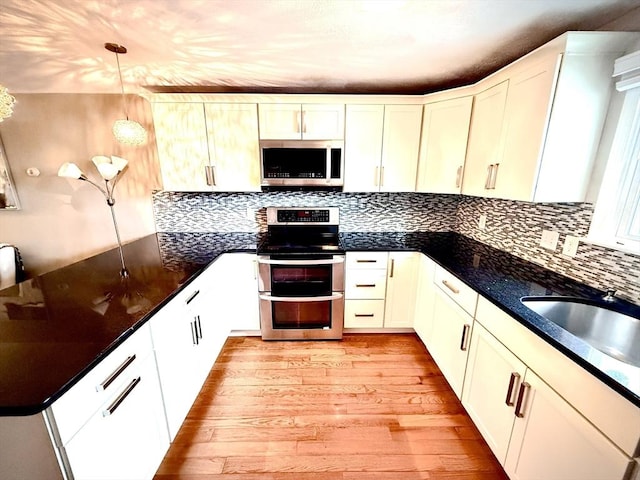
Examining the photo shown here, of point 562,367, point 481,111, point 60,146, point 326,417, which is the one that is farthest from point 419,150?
point 60,146

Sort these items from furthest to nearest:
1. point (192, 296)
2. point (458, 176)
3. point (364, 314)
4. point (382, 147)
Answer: point (364, 314) → point (382, 147) → point (458, 176) → point (192, 296)

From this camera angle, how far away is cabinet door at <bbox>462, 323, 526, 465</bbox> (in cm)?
119

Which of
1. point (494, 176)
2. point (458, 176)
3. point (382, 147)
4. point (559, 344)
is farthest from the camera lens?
point (382, 147)

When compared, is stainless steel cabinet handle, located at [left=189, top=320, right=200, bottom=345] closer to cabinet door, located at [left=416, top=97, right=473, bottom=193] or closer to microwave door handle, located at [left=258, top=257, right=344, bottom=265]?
microwave door handle, located at [left=258, top=257, right=344, bottom=265]

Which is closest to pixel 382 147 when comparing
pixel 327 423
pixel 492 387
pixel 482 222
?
pixel 482 222

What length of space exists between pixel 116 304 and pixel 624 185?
2.52 metres

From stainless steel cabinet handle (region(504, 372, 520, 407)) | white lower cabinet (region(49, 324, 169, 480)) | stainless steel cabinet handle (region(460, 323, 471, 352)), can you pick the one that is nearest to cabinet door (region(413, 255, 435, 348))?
stainless steel cabinet handle (region(460, 323, 471, 352))

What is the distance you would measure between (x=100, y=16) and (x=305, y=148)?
4.52 ft

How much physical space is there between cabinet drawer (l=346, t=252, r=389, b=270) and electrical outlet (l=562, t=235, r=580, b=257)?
3.73ft

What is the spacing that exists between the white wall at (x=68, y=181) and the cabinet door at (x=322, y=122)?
4.79 feet

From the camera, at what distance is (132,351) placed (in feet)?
3.38

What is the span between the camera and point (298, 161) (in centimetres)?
220

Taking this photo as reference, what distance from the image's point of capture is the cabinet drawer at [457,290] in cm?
150

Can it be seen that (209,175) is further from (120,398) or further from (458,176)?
(458,176)
